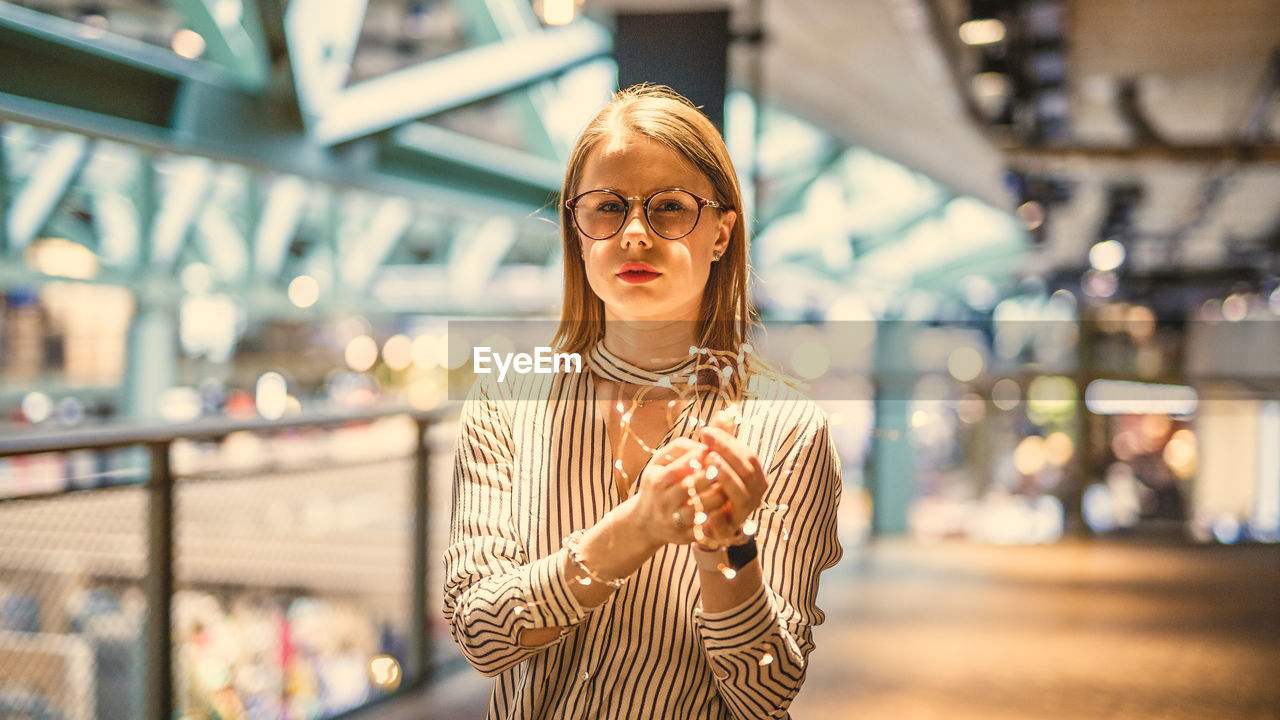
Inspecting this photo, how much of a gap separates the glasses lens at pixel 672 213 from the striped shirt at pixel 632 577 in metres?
0.15

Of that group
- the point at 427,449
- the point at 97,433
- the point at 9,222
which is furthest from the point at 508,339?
the point at 9,222

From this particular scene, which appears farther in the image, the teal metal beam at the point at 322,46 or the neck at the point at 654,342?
the teal metal beam at the point at 322,46

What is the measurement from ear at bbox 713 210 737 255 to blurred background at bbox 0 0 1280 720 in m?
0.19

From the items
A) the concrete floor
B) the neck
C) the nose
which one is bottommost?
the concrete floor

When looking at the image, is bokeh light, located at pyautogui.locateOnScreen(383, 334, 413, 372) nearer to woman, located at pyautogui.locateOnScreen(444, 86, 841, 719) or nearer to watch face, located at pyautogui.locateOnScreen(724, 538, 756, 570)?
woman, located at pyautogui.locateOnScreen(444, 86, 841, 719)

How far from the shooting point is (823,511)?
99 centimetres

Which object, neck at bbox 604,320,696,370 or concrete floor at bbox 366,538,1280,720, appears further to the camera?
concrete floor at bbox 366,538,1280,720

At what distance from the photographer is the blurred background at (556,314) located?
233 centimetres

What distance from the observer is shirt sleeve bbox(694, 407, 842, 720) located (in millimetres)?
883

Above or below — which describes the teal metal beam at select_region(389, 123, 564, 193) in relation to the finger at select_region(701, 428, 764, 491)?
above

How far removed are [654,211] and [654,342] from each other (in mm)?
142

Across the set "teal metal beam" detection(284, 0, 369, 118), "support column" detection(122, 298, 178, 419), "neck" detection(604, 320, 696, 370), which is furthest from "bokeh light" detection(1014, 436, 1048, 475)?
"support column" detection(122, 298, 178, 419)

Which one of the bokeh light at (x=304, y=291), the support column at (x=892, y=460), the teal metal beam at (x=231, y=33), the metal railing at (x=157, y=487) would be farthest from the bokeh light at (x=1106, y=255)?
the metal railing at (x=157, y=487)

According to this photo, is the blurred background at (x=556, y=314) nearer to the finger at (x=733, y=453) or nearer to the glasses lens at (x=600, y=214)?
the glasses lens at (x=600, y=214)
